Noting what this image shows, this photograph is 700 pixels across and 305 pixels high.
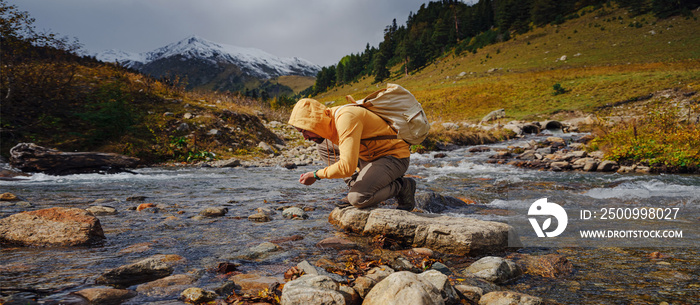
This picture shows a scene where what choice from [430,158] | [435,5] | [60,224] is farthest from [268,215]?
[435,5]

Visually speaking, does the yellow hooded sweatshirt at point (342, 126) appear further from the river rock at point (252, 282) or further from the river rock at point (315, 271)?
the river rock at point (252, 282)

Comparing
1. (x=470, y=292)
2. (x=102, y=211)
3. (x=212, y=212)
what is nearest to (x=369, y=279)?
(x=470, y=292)

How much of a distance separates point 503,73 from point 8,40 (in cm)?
6379

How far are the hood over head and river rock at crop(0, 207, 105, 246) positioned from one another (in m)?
2.56

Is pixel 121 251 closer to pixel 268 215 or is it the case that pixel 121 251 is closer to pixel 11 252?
pixel 11 252

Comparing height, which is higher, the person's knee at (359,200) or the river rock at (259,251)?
the person's knee at (359,200)

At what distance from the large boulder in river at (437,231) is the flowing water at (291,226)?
39 centimetres

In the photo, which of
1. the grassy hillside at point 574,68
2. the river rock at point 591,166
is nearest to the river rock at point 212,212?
the river rock at point 591,166

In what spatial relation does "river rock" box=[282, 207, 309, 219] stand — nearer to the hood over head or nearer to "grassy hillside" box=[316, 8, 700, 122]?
the hood over head

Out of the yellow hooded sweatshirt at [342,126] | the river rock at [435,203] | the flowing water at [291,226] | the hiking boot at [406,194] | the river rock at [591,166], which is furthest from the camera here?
the river rock at [591,166]

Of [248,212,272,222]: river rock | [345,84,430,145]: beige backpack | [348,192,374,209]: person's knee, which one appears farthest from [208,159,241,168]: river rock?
[345,84,430,145]: beige backpack

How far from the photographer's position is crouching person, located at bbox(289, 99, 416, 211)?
3.87 m

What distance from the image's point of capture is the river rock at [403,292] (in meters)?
2.04

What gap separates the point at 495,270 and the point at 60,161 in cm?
1215
